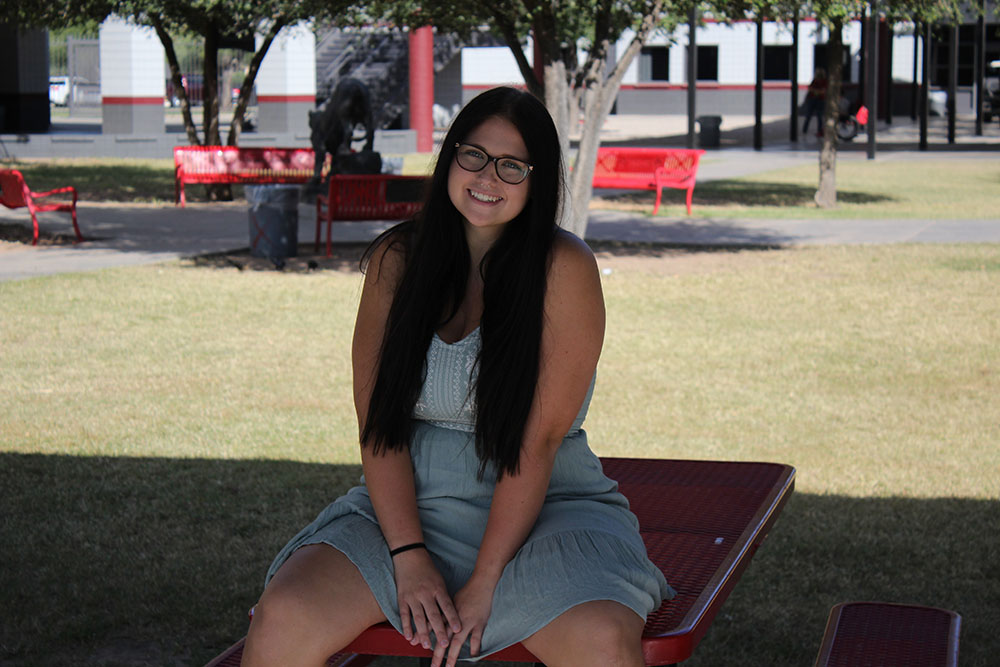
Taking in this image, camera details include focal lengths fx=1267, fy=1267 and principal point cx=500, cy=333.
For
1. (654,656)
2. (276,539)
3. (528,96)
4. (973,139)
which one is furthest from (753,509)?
(973,139)

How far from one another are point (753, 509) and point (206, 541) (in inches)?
86.6

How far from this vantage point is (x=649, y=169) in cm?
1758

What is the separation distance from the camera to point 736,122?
47250 mm

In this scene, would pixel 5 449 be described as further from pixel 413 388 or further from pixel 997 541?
pixel 997 541

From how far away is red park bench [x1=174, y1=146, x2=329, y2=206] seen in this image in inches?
723

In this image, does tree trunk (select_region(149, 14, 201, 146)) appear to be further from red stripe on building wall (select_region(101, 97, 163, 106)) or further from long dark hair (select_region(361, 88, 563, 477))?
long dark hair (select_region(361, 88, 563, 477))

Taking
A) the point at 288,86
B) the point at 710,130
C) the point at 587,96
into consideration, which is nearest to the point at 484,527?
the point at 587,96

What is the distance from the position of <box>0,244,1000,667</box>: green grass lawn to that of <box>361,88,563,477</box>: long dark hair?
4.61ft

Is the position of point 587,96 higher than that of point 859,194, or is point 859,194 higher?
point 587,96

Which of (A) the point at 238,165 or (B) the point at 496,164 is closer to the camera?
(B) the point at 496,164

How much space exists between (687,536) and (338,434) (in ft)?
10.9

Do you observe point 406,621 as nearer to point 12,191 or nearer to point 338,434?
point 338,434

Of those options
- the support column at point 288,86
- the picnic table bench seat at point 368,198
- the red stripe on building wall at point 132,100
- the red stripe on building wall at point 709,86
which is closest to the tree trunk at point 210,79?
the picnic table bench seat at point 368,198

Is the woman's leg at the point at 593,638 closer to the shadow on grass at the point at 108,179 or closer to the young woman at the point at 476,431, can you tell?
the young woman at the point at 476,431
